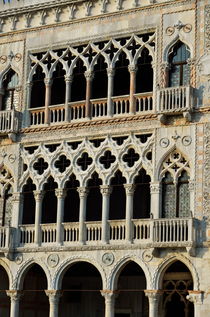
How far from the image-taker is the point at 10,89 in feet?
102

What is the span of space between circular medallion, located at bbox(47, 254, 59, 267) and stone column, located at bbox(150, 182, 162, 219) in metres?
3.89

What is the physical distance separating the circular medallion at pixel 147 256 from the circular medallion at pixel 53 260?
3.30 m

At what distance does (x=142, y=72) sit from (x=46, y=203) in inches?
234

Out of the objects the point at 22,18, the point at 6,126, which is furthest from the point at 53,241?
the point at 22,18

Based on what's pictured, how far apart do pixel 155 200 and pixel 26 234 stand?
5.11 metres

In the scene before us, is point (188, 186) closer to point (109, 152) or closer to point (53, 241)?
point (109, 152)

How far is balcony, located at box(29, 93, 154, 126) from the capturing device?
28062 millimetres

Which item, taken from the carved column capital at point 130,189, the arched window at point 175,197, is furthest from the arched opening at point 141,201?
the arched window at point 175,197

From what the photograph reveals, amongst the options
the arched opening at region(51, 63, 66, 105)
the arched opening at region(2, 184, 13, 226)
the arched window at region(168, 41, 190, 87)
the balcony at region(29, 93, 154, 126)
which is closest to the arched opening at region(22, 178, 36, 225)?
the arched opening at region(2, 184, 13, 226)

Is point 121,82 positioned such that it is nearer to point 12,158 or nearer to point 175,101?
point 175,101

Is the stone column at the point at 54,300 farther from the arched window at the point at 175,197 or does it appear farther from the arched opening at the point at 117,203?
the arched window at the point at 175,197

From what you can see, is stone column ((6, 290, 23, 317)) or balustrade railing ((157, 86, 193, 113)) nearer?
balustrade railing ((157, 86, 193, 113))

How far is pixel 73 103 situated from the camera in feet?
96.0

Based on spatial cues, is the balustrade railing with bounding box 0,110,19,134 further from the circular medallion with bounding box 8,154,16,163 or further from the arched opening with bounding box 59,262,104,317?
the arched opening with bounding box 59,262,104,317
